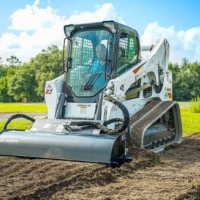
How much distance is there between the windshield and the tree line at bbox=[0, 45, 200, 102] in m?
51.4

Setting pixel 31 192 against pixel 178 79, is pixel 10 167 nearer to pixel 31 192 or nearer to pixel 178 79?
pixel 31 192

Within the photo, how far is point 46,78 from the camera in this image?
64.6 meters

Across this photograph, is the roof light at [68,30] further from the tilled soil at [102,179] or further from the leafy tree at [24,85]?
the leafy tree at [24,85]

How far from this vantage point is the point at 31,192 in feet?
16.3

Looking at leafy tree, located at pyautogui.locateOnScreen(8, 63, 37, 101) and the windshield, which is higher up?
leafy tree, located at pyautogui.locateOnScreen(8, 63, 37, 101)

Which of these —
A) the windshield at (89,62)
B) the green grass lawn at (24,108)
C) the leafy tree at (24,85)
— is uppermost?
the leafy tree at (24,85)

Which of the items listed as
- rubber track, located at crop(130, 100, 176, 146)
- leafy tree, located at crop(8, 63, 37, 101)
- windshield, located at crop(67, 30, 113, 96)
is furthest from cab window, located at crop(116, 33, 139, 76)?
leafy tree, located at crop(8, 63, 37, 101)

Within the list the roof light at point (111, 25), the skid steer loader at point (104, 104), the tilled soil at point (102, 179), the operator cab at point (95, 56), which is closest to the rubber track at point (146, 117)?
the skid steer loader at point (104, 104)

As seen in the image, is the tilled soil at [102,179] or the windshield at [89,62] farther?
the windshield at [89,62]

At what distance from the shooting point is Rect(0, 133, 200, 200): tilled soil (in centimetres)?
500

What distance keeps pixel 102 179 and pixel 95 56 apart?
11.9 ft

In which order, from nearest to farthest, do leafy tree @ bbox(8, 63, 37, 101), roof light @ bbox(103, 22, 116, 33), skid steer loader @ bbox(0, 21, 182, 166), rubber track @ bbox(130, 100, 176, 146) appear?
skid steer loader @ bbox(0, 21, 182, 166) → rubber track @ bbox(130, 100, 176, 146) → roof light @ bbox(103, 22, 116, 33) → leafy tree @ bbox(8, 63, 37, 101)

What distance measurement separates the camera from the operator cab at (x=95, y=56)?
8641mm

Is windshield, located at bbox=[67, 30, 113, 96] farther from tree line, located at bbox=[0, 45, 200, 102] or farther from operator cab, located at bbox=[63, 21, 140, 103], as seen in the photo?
tree line, located at bbox=[0, 45, 200, 102]
